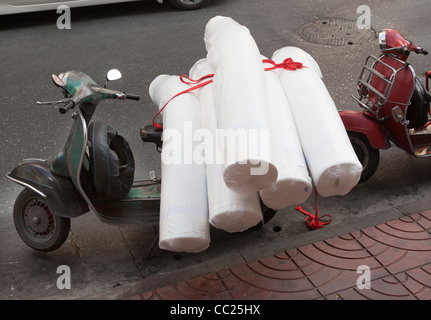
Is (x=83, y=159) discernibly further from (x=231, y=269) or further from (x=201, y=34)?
(x=201, y=34)

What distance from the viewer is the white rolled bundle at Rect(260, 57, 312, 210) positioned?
3.25 m

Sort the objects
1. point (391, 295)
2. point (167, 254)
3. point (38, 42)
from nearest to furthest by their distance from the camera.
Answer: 1. point (391, 295)
2. point (167, 254)
3. point (38, 42)

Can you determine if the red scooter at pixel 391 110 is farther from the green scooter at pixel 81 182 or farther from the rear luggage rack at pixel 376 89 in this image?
the green scooter at pixel 81 182

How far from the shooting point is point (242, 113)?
3137 millimetres

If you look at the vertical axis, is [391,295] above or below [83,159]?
below

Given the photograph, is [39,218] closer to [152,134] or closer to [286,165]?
[152,134]

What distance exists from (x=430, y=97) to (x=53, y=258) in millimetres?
3220

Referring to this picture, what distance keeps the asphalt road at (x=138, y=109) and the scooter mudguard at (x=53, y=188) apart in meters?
0.47

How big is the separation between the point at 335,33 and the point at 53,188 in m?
4.87

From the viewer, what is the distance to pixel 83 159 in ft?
12.7

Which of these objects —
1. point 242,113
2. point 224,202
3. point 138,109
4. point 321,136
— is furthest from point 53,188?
point 138,109

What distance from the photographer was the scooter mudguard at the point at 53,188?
3.85m

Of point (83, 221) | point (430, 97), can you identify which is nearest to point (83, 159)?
point (83, 221)

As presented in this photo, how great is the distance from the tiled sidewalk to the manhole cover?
12.2 feet
